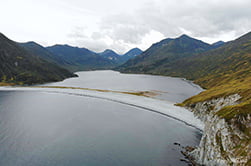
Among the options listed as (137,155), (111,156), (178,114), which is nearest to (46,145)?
(111,156)

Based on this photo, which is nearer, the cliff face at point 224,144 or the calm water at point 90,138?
the cliff face at point 224,144

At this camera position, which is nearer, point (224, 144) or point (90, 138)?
point (224, 144)

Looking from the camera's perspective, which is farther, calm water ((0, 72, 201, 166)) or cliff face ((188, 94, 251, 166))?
calm water ((0, 72, 201, 166))

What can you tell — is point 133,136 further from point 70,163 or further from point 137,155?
point 70,163

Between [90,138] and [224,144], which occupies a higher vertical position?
[224,144]

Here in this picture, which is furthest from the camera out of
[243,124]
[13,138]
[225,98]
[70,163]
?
[225,98]

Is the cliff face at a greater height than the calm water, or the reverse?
the cliff face

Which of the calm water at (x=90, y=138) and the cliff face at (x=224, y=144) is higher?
the cliff face at (x=224, y=144)

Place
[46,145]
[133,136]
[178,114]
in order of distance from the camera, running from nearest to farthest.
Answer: [46,145]
[133,136]
[178,114]
